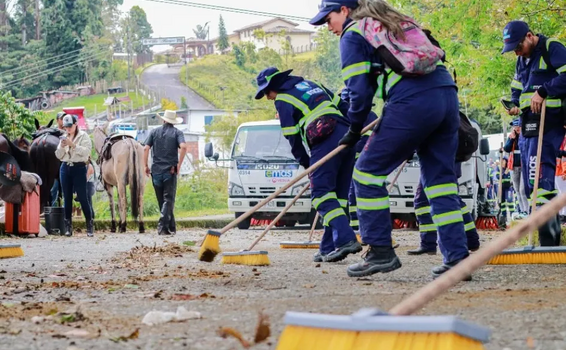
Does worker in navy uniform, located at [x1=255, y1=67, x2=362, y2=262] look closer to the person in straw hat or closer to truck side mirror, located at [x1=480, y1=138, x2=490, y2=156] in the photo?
the person in straw hat

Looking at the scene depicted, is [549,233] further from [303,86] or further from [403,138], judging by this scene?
[403,138]

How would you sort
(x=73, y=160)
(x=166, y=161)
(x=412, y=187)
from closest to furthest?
(x=73, y=160) < (x=166, y=161) < (x=412, y=187)

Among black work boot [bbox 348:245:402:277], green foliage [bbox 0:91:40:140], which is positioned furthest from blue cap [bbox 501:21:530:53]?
green foliage [bbox 0:91:40:140]

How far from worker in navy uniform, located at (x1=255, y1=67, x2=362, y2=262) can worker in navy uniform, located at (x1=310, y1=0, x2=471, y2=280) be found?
5.29 feet

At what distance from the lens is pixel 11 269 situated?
917 centimetres

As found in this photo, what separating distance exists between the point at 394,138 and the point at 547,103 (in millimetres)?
2869

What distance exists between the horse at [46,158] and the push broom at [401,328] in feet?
50.9

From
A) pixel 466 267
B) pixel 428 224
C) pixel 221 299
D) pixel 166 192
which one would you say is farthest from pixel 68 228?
pixel 466 267

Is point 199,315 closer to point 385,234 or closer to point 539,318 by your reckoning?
point 539,318

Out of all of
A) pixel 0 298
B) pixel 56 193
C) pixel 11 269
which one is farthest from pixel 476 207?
pixel 0 298

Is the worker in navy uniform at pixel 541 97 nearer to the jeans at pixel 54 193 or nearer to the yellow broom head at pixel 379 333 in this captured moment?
the yellow broom head at pixel 379 333

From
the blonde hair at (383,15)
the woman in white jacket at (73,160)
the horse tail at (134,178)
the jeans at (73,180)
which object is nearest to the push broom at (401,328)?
the blonde hair at (383,15)

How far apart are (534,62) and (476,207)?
11097 millimetres

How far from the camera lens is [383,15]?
6.94 m
